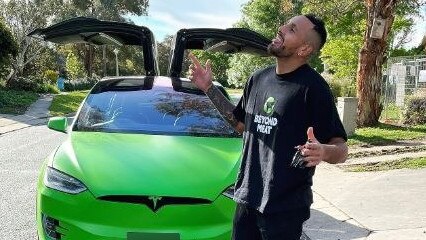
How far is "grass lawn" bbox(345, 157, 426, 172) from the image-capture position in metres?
8.17

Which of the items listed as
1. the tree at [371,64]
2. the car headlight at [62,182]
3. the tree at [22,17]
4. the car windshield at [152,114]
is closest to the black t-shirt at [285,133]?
the car headlight at [62,182]

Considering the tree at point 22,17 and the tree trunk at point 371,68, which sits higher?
the tree at point 22,17

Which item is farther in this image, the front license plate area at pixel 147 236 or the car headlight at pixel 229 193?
the car headlight at pixel 229 193

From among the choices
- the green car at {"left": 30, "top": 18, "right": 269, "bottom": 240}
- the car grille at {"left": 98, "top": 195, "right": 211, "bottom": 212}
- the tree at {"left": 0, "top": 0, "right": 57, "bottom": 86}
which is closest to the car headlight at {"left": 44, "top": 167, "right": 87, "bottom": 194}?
the green car at {"left": 30, "top": 18, "right": 269, "bottom": 240}

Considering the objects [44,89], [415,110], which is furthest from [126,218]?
[44,89]

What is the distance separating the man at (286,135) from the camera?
2.54 m

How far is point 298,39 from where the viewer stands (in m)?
2.62

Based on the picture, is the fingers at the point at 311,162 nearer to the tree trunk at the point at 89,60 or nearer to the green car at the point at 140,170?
the green car at the point at 140,170

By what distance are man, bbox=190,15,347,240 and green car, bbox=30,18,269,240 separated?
43.1 inches

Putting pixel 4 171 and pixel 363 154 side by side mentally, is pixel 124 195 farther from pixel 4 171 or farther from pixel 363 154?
pixel 363 154

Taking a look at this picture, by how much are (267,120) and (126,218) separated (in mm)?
1543

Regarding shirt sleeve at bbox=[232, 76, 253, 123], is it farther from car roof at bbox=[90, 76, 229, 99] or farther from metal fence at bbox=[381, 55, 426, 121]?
metal fence at bbox=[381, 55, 426, 121]

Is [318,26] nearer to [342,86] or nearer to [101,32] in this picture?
[101,32]

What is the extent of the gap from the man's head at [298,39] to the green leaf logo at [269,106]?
Answer: 0.74 ft
